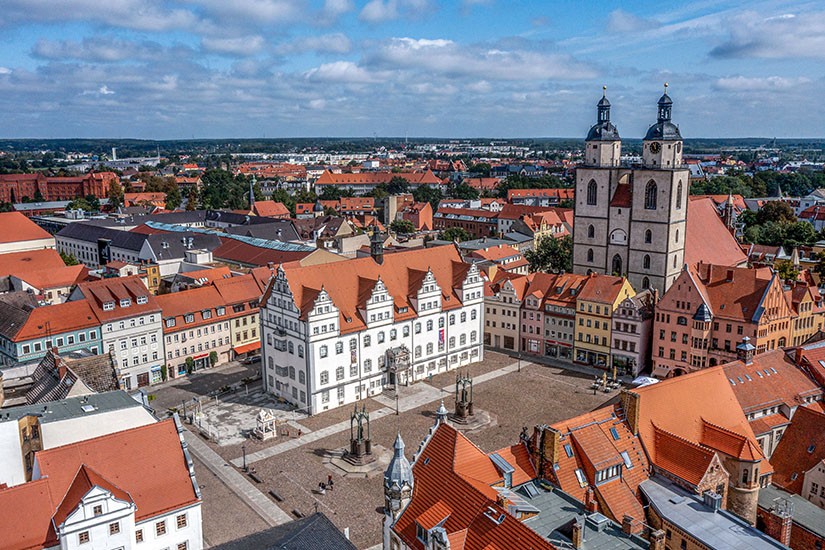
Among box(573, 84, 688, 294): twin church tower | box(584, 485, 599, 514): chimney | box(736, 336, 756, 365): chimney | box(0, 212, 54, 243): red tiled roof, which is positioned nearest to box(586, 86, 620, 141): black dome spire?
box(573, 84, 688, 294): twin church tower

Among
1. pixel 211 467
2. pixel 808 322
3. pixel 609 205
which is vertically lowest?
pixel 211 467

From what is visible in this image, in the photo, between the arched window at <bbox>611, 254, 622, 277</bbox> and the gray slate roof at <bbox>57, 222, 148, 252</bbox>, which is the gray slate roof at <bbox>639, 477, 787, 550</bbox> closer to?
the arched window at <bbox>611, 254, 622, 277</bbox>

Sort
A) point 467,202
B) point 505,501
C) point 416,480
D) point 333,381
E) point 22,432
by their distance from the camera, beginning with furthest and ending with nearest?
point 467,202 < point 333,381 < point 22,432 < point 416,480 < point 505,501

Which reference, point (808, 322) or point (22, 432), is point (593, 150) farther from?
point (22, 432)

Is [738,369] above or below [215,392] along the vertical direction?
above

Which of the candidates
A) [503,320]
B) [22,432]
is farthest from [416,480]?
[503,320]

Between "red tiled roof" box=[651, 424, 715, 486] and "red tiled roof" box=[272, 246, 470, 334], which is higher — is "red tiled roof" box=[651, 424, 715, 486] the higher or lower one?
the lower one

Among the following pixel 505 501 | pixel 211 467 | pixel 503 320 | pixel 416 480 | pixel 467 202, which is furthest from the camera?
pixel 467 202

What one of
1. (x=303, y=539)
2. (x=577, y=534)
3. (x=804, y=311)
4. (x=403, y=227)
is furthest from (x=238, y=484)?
(x=403, y=227)
